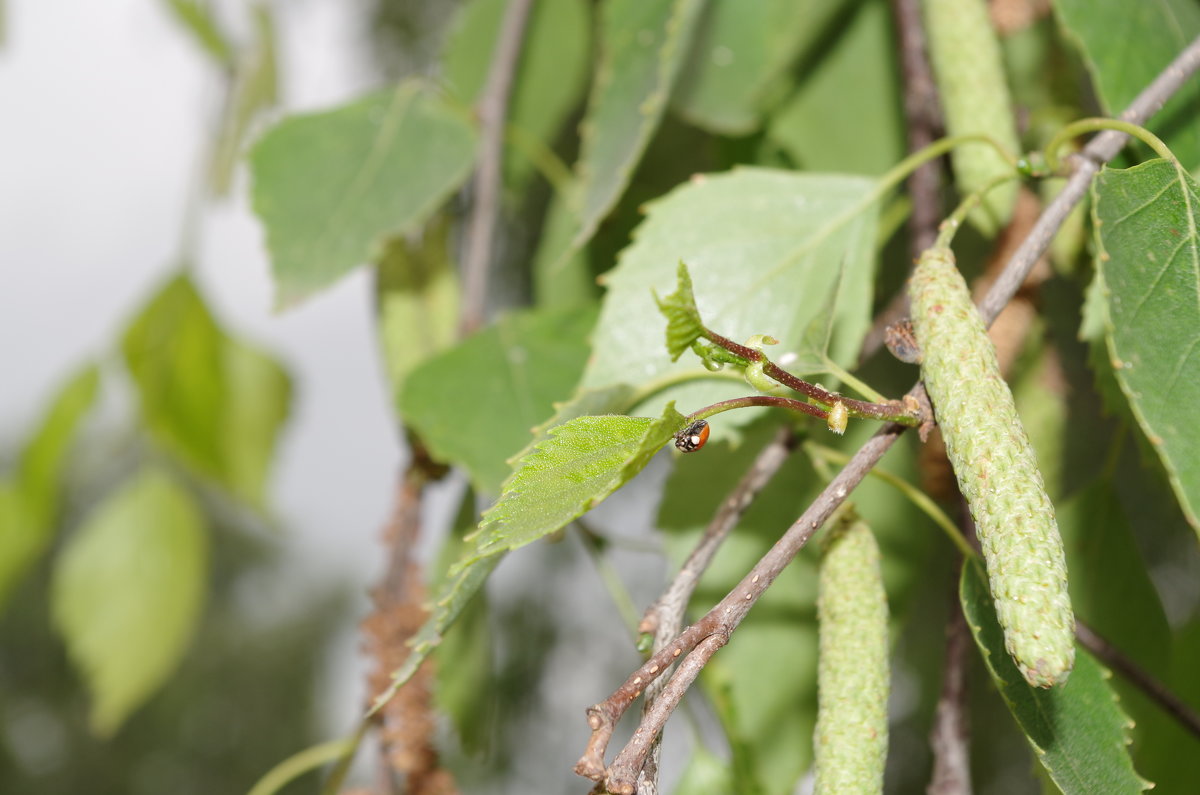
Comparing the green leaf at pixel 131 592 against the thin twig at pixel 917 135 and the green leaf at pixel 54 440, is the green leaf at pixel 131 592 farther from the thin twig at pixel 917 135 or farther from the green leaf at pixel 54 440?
the thin twig at pixel 917 135

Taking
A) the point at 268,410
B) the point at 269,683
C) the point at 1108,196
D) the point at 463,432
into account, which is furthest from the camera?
the point at 269,683

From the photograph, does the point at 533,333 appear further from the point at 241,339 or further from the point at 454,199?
the point at 241,339

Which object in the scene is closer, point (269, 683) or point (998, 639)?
point (998, 639)

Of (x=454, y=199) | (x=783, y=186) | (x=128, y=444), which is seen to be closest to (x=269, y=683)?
(x=128, y=444)

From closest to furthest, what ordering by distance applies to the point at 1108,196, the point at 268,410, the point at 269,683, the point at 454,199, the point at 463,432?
the point at 1108,196 → the point at 463,432 → the point at 454,199 → the point at 268,410 → the point at 269,683

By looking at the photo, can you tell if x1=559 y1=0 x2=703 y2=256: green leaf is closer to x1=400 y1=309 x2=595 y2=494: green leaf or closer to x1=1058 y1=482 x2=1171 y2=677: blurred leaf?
x1=400 y1=309 x2=595 y2=494: green leaf

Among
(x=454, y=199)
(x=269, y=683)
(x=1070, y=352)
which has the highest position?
(x=454, y=199)

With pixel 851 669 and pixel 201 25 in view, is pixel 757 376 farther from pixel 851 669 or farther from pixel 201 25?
pixel 201 25

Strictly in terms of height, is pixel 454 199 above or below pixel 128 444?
above
